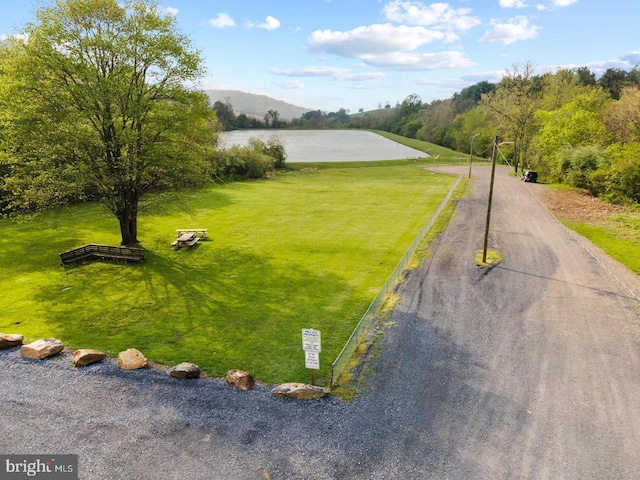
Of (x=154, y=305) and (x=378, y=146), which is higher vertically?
(x=378, y=146)

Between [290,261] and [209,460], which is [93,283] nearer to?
[290,261]

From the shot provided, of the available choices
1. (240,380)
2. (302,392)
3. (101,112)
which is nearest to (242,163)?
(101,112)

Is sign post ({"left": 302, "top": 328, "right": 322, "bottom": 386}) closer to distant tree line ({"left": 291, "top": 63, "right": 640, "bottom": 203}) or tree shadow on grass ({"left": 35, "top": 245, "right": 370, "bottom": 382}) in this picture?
tree shadow on grass ({"left": 35, "top": 245, "right": 370, "bottom": 382})

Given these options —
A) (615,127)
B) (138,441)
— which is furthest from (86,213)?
(615,127)

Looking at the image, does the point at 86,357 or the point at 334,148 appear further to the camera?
→ the point at 334,148

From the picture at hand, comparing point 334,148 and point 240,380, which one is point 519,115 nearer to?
point 334,148

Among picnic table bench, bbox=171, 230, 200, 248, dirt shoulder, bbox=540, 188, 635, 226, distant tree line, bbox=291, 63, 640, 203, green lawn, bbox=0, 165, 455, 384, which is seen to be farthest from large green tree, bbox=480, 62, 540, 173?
picnic table bench, bbox=171, 230, 200, 248
